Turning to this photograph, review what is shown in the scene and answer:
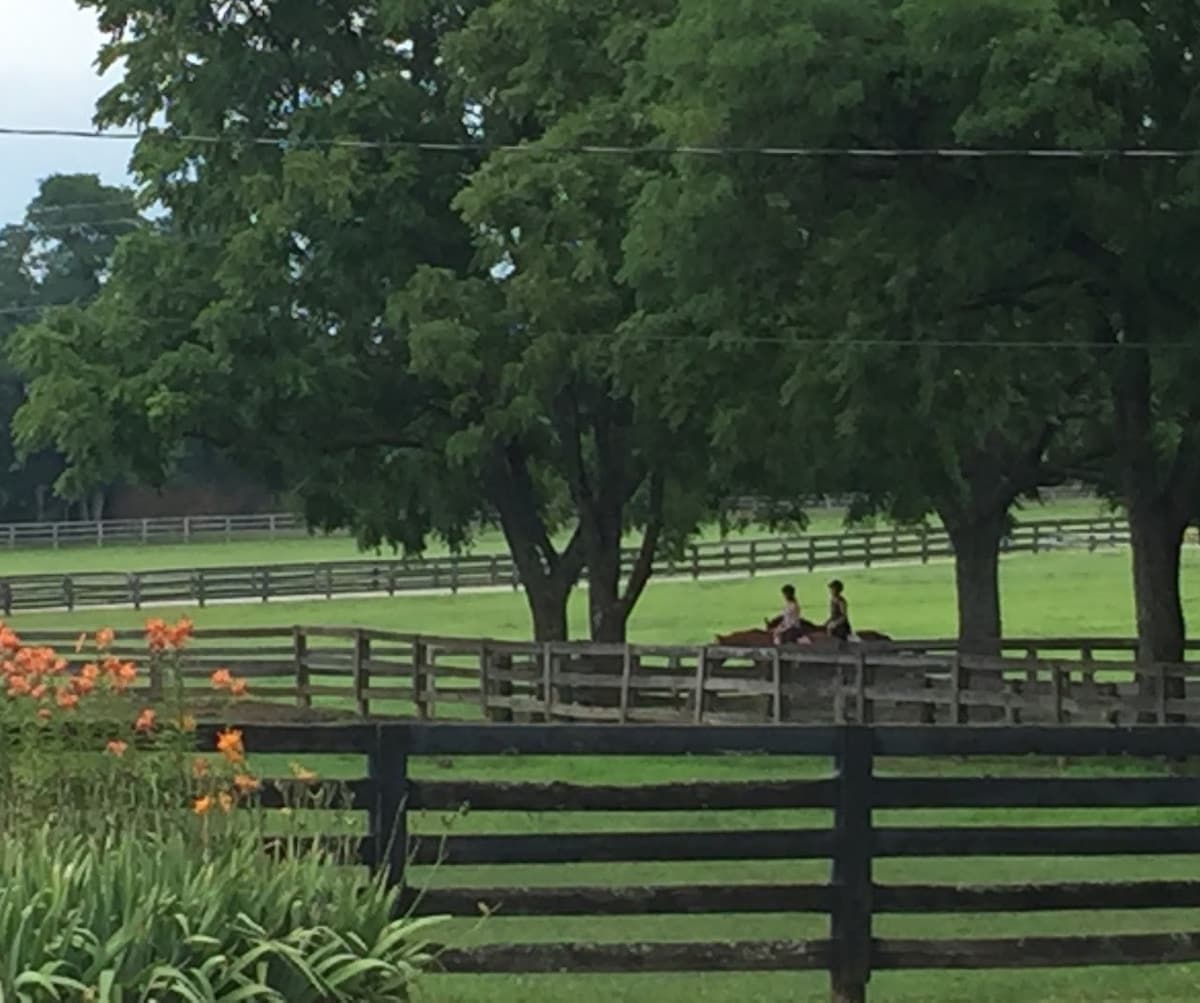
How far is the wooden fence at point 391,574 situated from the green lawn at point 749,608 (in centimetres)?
125

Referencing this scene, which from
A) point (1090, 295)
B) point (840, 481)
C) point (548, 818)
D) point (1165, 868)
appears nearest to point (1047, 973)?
point (1165, 868)

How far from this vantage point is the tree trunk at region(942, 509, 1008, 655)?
2862 centimetres

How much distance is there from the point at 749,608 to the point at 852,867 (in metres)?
41.0

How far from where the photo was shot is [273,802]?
8.46 metres

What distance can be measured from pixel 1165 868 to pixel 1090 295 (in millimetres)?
8511

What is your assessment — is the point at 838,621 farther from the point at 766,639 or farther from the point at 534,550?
the point at 534,550

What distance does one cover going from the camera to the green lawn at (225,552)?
74438 mm

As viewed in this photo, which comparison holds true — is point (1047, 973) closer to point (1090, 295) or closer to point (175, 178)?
point (1090, 295)

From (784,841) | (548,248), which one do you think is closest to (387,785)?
(784,841)

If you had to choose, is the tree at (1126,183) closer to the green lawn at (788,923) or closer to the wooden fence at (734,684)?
the wooden fence at (734,684)

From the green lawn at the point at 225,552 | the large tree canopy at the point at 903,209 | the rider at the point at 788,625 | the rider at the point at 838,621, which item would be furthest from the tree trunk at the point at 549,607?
the green lawn at the point at 225,552

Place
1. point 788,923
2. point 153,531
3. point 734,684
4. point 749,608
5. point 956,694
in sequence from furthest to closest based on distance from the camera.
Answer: point 153,531 → point 749,608 → point 734,684 → point 956,694 → point 788,923

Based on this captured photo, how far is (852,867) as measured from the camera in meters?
8.27

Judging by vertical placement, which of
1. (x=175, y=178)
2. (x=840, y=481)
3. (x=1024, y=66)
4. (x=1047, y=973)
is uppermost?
(x=175, y=178)
